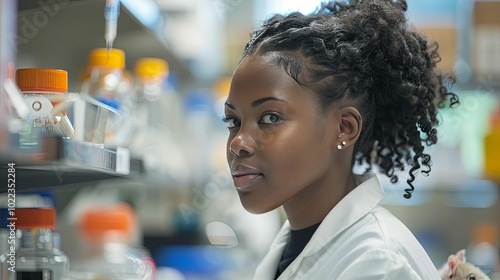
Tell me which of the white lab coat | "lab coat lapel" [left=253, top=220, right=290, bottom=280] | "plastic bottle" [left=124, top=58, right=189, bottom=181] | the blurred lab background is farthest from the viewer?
"plastic bottle" [left=124, top=58, right=189, bottom=181]

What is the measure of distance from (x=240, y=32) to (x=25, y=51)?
2.36 m

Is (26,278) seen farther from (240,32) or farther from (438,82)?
(240,32)

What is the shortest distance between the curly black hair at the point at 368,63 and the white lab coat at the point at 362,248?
15 centimetres

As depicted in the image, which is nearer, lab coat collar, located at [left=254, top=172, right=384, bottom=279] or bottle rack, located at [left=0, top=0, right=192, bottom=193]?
bottle rack, located at [left=0, top=0, right=192, bottom=193]

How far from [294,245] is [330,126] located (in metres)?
0.28

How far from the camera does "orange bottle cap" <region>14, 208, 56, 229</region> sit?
1.14m

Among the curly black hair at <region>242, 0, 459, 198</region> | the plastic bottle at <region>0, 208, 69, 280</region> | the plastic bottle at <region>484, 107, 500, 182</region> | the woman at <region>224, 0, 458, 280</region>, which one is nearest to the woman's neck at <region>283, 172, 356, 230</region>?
the woman at <region>224, 0, 458, 280</region>

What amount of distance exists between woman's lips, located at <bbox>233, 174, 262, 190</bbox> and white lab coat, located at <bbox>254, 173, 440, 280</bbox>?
0.15 meters

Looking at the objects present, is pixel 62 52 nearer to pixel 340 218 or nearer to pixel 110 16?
pixel 110 16

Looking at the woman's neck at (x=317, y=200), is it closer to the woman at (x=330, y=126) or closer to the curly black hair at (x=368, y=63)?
the woman at (x=330, y=126)

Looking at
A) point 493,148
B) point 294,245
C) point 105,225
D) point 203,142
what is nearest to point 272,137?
point 294,245

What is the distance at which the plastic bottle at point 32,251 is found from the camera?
1141 mm

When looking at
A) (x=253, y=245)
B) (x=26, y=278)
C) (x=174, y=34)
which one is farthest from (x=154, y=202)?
(x=26, y=278)

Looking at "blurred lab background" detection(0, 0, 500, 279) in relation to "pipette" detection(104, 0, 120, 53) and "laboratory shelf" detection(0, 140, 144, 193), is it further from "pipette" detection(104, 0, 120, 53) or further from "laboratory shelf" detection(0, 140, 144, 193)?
"laboratory shelf" detection(0, 140, 144, 193)
